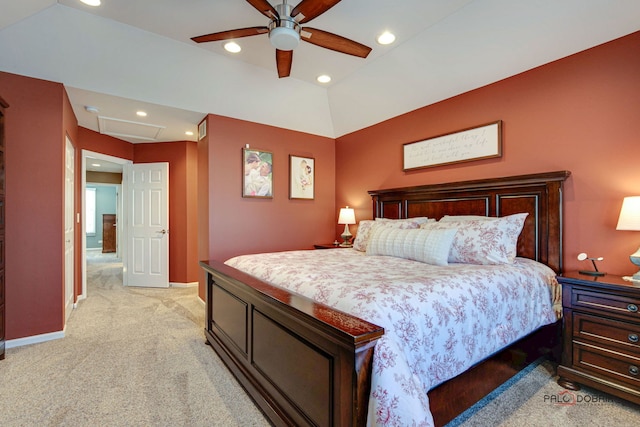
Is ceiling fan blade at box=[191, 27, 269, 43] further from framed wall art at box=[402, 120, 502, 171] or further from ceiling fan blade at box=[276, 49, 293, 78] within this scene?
framed wall art at box=[402, 120, 502, 171]

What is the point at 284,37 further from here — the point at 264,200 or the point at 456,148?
the point at 264,200

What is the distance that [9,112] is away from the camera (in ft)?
9.05

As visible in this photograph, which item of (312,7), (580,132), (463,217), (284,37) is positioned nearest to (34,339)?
(284,37)

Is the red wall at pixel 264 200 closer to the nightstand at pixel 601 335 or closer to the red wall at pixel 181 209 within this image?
the red wall at pixel 181 209

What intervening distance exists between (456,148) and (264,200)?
253 centimetres

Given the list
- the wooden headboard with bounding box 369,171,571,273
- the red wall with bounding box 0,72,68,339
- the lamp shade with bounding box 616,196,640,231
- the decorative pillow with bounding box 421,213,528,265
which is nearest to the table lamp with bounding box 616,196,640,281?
the lamp shade with bounding box 616,196,640,231

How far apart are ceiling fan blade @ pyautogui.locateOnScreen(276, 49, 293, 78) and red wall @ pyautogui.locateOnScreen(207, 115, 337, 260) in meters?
1.42

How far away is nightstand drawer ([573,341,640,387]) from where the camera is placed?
6.18 feet

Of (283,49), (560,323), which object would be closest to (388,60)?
(283,49)

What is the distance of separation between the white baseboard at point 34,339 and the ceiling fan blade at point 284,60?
10.9 feet

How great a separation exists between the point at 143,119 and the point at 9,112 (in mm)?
1308

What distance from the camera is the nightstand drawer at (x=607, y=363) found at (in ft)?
6.18

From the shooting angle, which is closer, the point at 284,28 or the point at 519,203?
the point at 284,28

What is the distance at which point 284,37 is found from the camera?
213 centimetres
